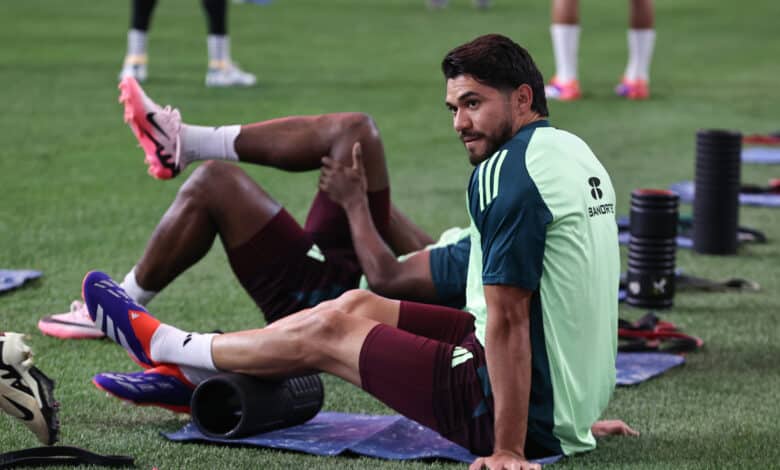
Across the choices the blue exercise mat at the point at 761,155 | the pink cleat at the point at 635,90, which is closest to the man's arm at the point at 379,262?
the blue exercise mat at the point at 761,155

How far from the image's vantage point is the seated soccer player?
2.91 metres

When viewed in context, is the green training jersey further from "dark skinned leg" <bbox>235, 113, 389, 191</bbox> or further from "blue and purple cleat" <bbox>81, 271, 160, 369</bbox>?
"dark skinned leg" <bbox>235, 113, 389, 191</bbox>

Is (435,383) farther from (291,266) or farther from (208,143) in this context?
(208,143)

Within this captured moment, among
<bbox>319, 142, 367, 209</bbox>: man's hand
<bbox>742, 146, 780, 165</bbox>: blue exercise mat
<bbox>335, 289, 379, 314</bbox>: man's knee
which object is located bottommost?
<bbox>742, 146, 780, 165</bbox>: blue exercise mat

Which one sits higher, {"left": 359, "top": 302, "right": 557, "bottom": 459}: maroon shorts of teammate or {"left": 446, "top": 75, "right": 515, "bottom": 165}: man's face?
{"left": 446, "top": 75, "right": 515, "bottom": 165}: man's face

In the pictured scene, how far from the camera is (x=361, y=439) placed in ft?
11.1

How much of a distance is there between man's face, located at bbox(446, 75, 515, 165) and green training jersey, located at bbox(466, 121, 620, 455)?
56 millimetres

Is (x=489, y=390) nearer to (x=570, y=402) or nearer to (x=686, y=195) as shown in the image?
(x=570, y=402)

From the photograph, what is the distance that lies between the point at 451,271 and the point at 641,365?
2.40 ft

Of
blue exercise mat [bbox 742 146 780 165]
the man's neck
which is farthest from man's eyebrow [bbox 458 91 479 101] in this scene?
blue exercise mat [bbox 742 146 780 165]

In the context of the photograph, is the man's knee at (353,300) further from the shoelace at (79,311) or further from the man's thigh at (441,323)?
the shoelace at (79,311)

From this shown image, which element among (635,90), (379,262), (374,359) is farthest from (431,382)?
(635,90)

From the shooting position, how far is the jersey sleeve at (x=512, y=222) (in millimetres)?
2885

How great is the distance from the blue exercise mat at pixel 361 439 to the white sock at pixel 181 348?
6.7 inches
